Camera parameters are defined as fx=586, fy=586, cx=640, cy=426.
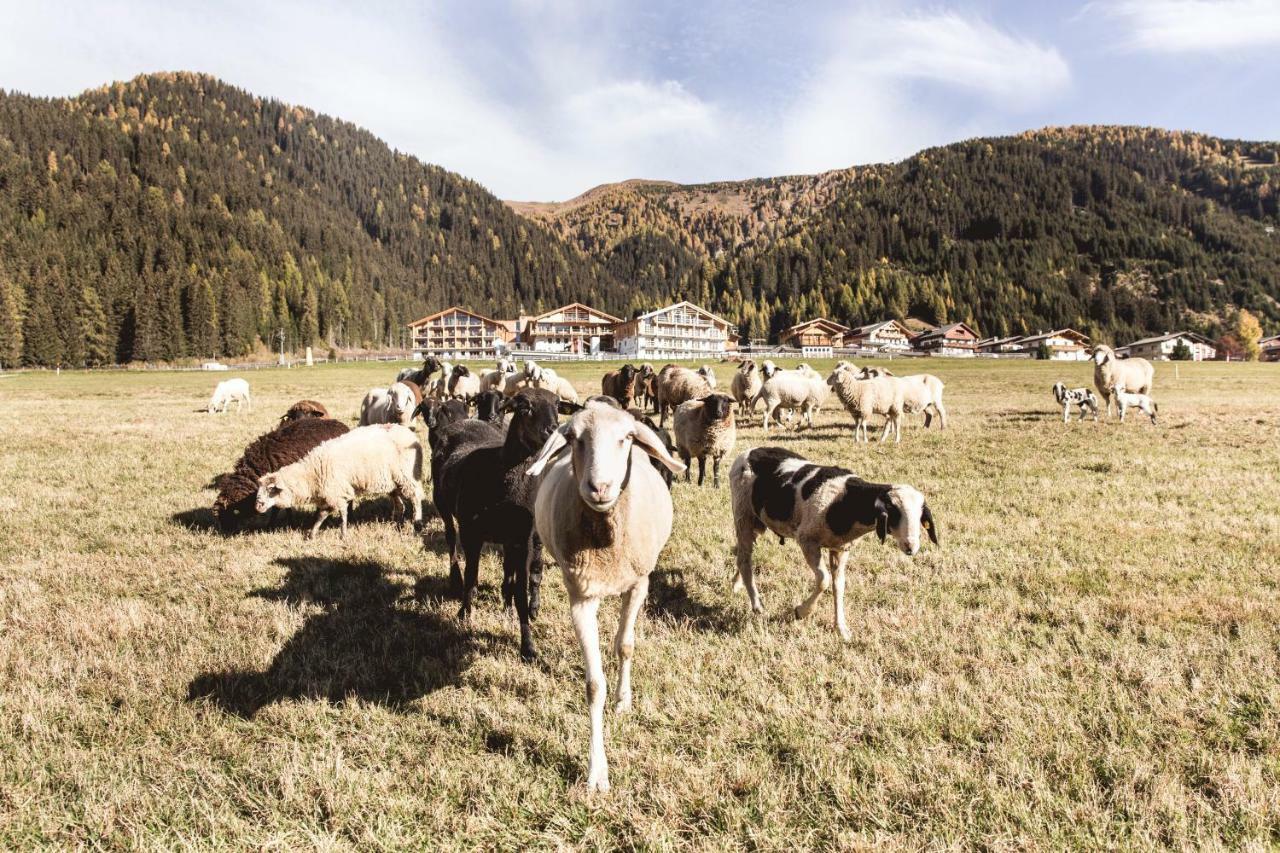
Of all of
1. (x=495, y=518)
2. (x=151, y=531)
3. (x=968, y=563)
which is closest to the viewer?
(x=495, y=518)

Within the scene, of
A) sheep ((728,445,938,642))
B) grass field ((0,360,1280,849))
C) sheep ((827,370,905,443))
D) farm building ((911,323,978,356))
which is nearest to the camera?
grass field ((0,360,1280,849))

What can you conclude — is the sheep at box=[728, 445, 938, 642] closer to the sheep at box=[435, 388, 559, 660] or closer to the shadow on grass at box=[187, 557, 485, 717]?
the sheep at box=[435, 388, 559, 660]

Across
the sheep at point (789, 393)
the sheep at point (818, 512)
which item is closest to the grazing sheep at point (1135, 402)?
the sheep at point (789, 393)

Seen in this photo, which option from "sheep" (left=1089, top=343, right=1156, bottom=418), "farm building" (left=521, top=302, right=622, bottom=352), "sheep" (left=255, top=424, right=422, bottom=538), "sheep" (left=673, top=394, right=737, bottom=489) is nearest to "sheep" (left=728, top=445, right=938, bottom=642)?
"sheep" (left=673, top=394, right=737, bottom=489)

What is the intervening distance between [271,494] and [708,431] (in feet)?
25.1

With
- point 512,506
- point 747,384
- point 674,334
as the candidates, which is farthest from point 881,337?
point 512,506

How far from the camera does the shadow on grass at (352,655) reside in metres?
4.48

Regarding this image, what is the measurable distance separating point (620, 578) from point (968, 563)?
5.05 meters

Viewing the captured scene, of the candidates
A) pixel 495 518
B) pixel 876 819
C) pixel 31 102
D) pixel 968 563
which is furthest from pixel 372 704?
pixel 31 102

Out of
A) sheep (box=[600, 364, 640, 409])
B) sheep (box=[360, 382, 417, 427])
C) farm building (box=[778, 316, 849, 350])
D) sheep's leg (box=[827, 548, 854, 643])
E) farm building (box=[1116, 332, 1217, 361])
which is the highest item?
farm building (box=[778, 316, 849, 350])

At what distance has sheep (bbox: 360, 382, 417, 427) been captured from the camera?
14.6 metres

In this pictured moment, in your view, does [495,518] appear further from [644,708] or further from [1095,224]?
[1095,224]

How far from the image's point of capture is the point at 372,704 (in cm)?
432

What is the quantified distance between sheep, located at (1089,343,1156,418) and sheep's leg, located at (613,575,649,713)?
21677 millimetres
